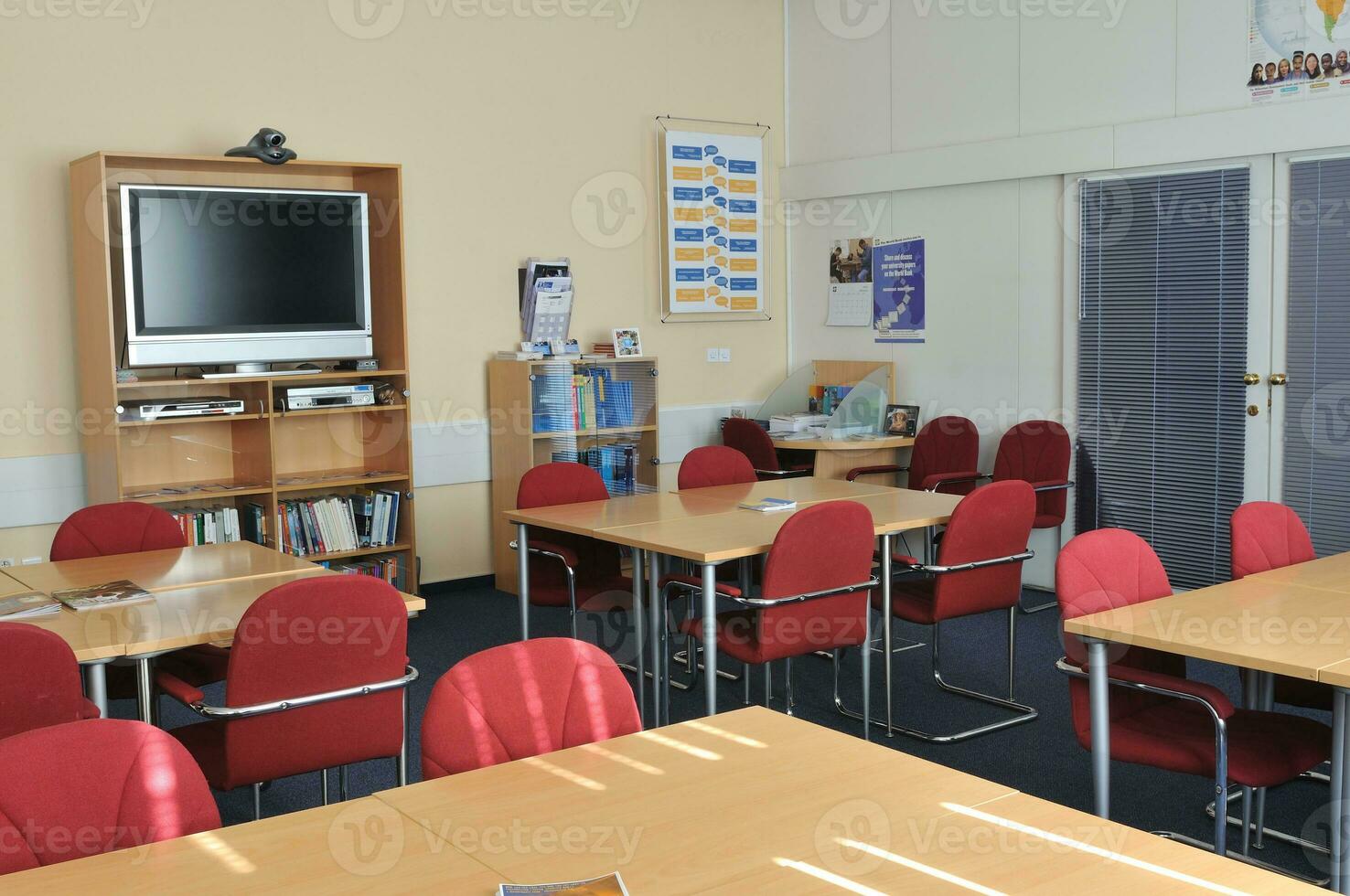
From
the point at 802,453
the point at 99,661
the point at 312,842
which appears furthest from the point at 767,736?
the point at 802,453

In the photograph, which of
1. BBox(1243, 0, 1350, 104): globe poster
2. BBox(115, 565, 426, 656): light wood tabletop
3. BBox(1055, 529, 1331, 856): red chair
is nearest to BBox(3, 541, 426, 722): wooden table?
BBox(115, 565, 426, 656): light wood tabletop

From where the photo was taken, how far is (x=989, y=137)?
22.7 feet

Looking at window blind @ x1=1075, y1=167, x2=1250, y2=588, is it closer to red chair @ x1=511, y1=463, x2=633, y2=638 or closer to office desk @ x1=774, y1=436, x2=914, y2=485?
office desk @ x1=774, y1=436, x2=914, y2=485

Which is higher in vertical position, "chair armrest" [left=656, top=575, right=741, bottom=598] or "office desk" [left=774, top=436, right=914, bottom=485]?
"office desk" [left=774, top=436, right=914, bottom=485]

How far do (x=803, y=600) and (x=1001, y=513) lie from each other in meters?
0.90

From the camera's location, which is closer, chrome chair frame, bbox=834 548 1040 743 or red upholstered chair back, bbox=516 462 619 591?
chrome chair frame, bbox=834 548 1040 743

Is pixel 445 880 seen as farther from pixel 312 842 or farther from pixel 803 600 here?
pixel 803 600

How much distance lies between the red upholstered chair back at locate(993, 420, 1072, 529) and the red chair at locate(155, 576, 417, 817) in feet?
13.0

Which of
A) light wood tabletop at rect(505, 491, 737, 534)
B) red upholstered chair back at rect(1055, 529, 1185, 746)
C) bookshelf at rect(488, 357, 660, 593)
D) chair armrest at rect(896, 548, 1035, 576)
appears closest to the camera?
red upholstered chair back at rect(1055, 529, 1185, 746)

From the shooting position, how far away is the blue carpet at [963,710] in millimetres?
3902

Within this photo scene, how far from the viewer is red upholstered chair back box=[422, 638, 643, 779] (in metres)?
2.38

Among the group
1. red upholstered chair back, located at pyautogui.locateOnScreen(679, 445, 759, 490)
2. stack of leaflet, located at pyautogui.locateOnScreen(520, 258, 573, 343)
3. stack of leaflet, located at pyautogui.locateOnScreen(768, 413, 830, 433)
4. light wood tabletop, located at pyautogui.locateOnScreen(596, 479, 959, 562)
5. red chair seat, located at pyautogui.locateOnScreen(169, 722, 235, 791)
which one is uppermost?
stack of leaflet, located at pyautogui.locateOnScreen(520, 258, 573, 343)

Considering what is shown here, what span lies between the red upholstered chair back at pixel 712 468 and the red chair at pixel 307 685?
2.60 meters

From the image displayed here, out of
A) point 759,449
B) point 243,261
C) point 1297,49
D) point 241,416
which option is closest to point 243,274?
point 243,261
